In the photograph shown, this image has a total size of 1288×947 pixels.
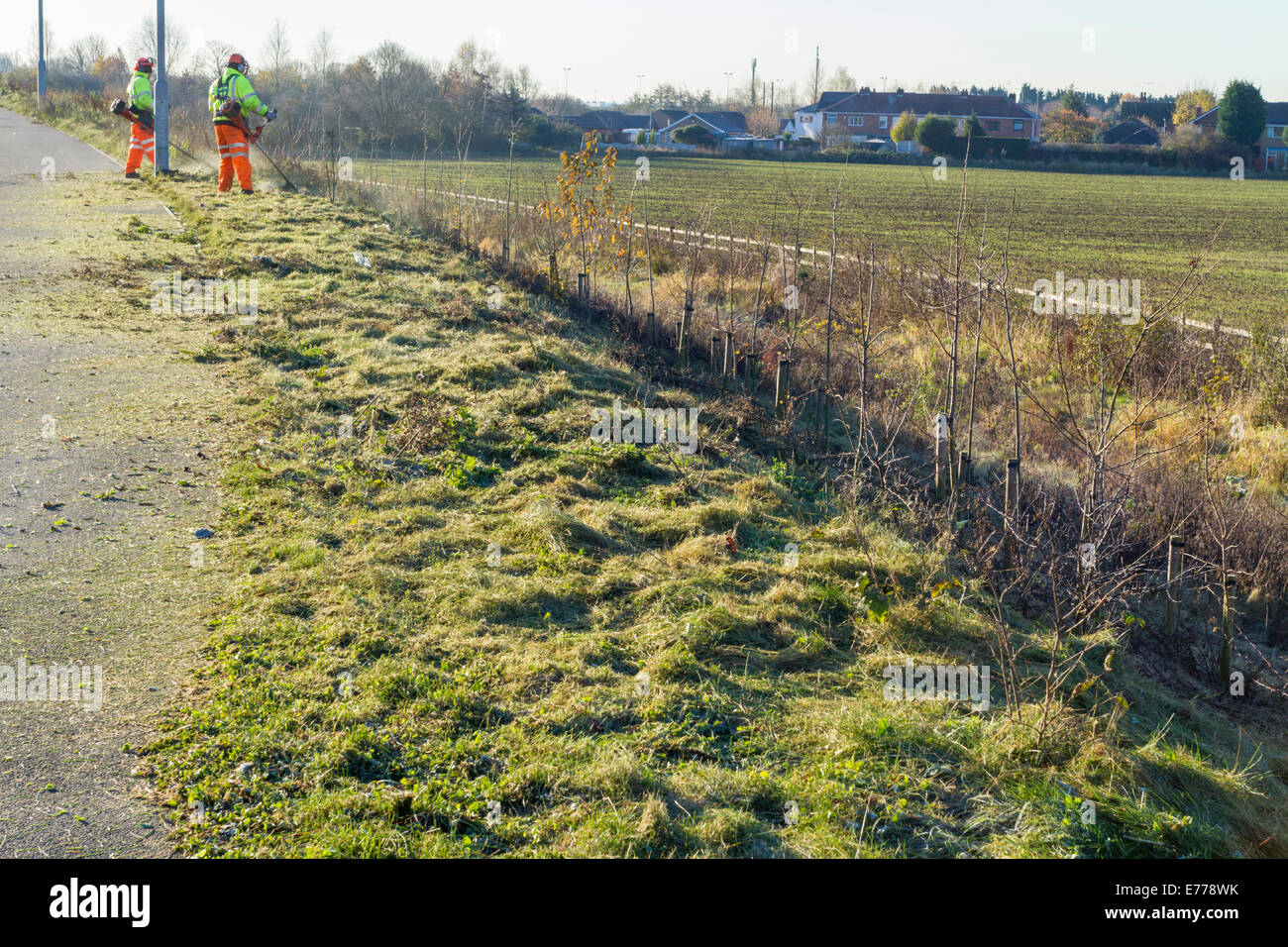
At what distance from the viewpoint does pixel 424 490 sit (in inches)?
287

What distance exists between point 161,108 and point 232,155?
3277mm

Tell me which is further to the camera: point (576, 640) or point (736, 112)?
point (736, 112)

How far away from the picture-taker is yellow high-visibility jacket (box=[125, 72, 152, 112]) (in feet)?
66.6

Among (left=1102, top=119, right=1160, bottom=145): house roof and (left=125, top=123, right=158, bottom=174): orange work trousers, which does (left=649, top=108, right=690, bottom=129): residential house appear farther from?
(left=125, top=123, right=158, bottom=174): orange work trousers

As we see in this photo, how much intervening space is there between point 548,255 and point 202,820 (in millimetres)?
11548

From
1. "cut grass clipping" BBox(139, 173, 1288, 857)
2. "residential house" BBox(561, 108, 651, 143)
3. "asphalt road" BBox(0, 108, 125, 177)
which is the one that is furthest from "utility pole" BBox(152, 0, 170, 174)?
"residential house" BBox(561, 108, 651, 143)

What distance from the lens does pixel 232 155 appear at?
711 inches

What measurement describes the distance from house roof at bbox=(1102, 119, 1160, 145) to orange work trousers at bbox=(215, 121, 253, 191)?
85.8 metres

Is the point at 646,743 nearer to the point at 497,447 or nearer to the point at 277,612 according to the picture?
the point at 277,612

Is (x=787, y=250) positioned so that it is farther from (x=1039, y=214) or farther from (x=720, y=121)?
(x=720, y=121)

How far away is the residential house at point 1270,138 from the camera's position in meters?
71.8

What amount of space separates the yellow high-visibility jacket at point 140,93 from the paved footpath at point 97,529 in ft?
26.8

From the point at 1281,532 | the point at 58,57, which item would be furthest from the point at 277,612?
the point at 58,57

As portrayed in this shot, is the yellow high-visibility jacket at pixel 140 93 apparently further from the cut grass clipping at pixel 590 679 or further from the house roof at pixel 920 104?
the house roof at pixel 920 104
